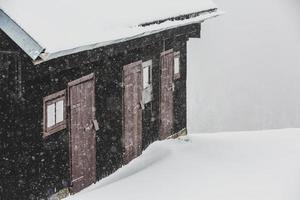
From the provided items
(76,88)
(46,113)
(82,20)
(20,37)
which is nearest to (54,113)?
(46,113)

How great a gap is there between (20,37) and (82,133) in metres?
3.27

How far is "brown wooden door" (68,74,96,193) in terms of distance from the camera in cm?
1139

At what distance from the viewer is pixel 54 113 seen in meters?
10.8

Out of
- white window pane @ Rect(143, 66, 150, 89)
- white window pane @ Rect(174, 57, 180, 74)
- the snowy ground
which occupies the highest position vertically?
white window pane @ Rect(174, 57, 180, 74)

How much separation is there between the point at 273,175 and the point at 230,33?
68048mm

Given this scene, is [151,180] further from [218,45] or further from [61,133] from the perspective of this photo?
[218,45]

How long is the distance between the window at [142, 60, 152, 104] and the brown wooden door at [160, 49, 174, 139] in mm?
625

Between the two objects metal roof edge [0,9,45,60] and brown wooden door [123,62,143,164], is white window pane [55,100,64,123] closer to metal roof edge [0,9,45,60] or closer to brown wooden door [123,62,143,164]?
metal roof edge [0,9,45,60]

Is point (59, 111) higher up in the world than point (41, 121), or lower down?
higher up

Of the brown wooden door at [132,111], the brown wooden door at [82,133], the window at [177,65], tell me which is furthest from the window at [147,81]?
the brown wooden door at [82,133]

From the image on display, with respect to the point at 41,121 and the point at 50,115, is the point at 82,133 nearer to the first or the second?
the point at 50,115

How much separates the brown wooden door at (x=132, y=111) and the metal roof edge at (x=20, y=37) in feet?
14.7

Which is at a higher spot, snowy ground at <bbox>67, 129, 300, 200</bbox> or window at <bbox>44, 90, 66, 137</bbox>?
window at <bbox>44, 90, 66, 137</bbox>

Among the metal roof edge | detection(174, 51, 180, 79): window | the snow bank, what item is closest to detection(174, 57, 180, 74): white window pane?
detection(174, 51, 180, 79): window
